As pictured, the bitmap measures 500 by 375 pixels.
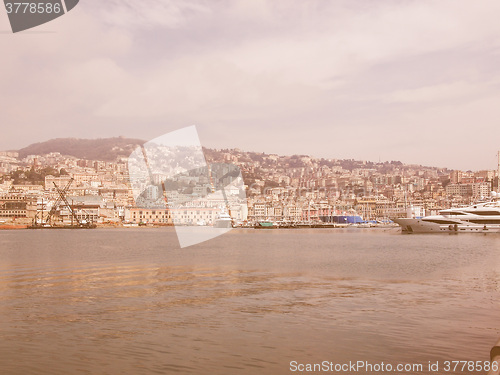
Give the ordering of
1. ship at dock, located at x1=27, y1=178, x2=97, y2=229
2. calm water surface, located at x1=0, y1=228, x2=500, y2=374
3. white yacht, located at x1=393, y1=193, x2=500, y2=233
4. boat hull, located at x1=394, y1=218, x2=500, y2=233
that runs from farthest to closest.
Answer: ship at dock, located at x1=27, y1=178, x2=97, y2=229 → white yacht, located at x1=393, y1=193, x2=500, y2=233 → boat hull, located at x1=394, y1=218, x2=500, y2=233 → calm water surface, located at x1=0, y1=228, x2=500, y2=374

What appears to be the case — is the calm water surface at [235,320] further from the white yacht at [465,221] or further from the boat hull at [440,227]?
the white yacht at [465,221]

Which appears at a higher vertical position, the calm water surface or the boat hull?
the calm water surface

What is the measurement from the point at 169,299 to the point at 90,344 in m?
5.05

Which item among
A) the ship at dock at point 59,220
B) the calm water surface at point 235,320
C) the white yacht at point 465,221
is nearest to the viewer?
the calm water surface at point 235,320

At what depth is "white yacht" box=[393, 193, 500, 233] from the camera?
219ft

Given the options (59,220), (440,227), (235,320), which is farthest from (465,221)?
(59,220)

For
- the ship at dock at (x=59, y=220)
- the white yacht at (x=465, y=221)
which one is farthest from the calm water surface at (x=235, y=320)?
the ship at dock at (x=59, y=220)

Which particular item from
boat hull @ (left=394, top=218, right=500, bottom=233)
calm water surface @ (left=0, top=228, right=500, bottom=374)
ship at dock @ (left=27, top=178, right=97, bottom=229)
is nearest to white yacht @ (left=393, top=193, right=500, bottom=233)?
boat hull @ (left=394, top=218, right=500, bottom=233)

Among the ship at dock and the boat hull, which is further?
the ship at dock

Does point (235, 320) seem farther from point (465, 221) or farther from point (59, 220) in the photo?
point (59, 220)

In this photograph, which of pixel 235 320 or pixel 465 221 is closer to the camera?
pixel 235 320

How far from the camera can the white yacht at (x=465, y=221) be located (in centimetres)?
6675

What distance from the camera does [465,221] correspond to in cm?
6825

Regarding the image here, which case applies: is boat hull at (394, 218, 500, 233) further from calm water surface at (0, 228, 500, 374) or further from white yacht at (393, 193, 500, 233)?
calm water surface at (0, 228, 500, 374)
